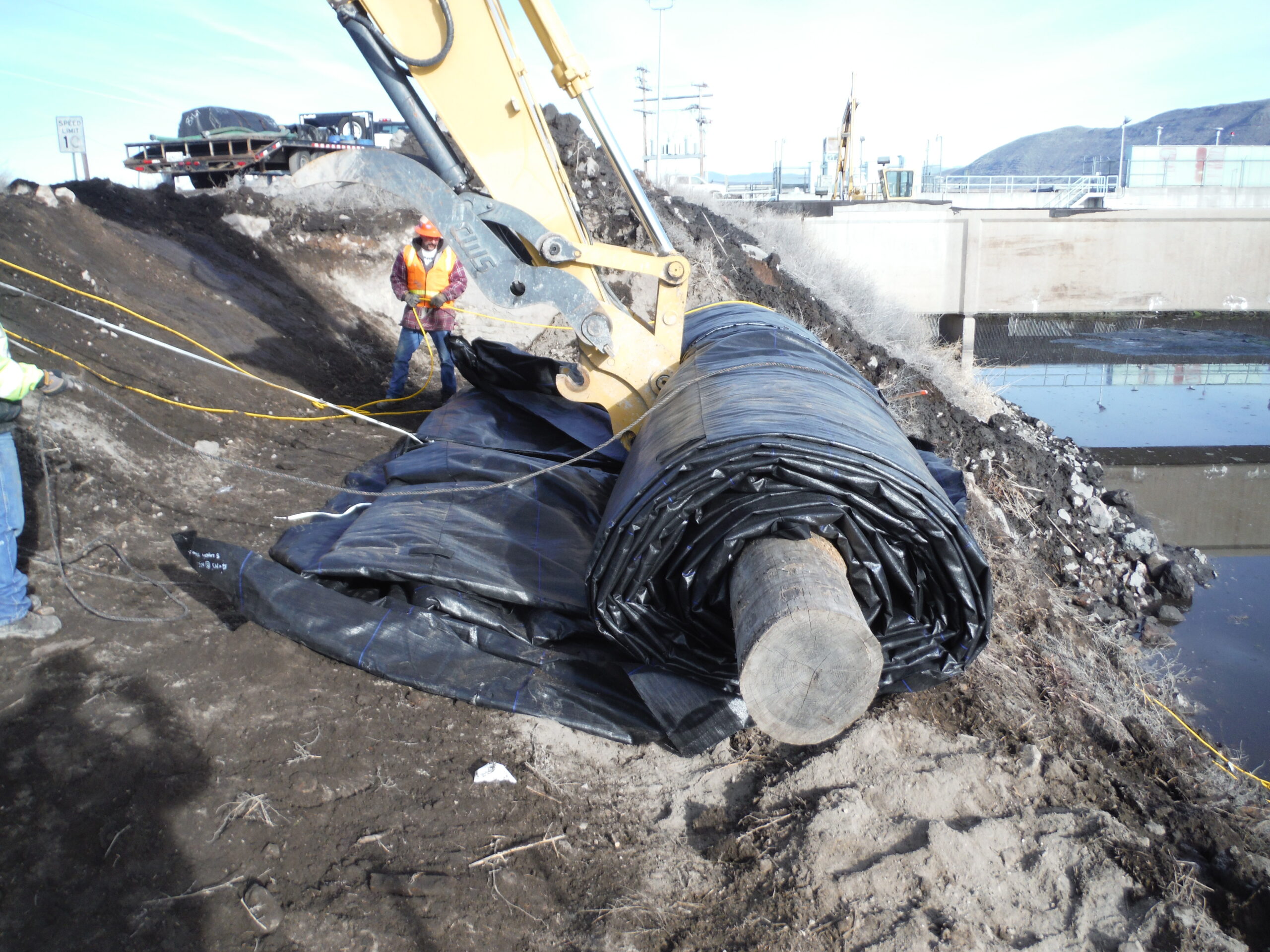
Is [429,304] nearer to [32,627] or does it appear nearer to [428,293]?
[428,293]

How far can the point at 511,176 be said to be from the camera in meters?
4.63

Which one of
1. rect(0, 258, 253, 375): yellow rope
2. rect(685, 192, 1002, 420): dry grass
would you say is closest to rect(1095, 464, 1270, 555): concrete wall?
rect(685, 192, 1002, 420): dry grass

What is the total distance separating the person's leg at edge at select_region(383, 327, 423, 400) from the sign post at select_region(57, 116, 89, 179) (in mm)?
7730

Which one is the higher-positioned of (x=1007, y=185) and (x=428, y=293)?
(x=1007, y=185)

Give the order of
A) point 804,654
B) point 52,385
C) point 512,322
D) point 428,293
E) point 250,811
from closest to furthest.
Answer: point 804,654 → point 250,811 → point 52,385 → point 512,322 → point 428,293

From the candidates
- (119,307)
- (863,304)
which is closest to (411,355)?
(119,307)

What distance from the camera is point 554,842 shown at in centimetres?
242

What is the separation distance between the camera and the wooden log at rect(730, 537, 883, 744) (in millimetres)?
2260

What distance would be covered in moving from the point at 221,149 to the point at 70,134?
415cm

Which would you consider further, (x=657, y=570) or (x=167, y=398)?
(x=167, y=398)

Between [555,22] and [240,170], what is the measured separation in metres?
13.7

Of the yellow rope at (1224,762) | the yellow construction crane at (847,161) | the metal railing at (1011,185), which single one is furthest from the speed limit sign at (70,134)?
the metal railing at (1011,185)

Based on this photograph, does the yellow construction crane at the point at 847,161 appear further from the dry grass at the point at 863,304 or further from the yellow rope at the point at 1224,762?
the yellow rope at the point at 1224,762

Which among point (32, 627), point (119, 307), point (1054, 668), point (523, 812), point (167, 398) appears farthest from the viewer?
point (119, 307)
